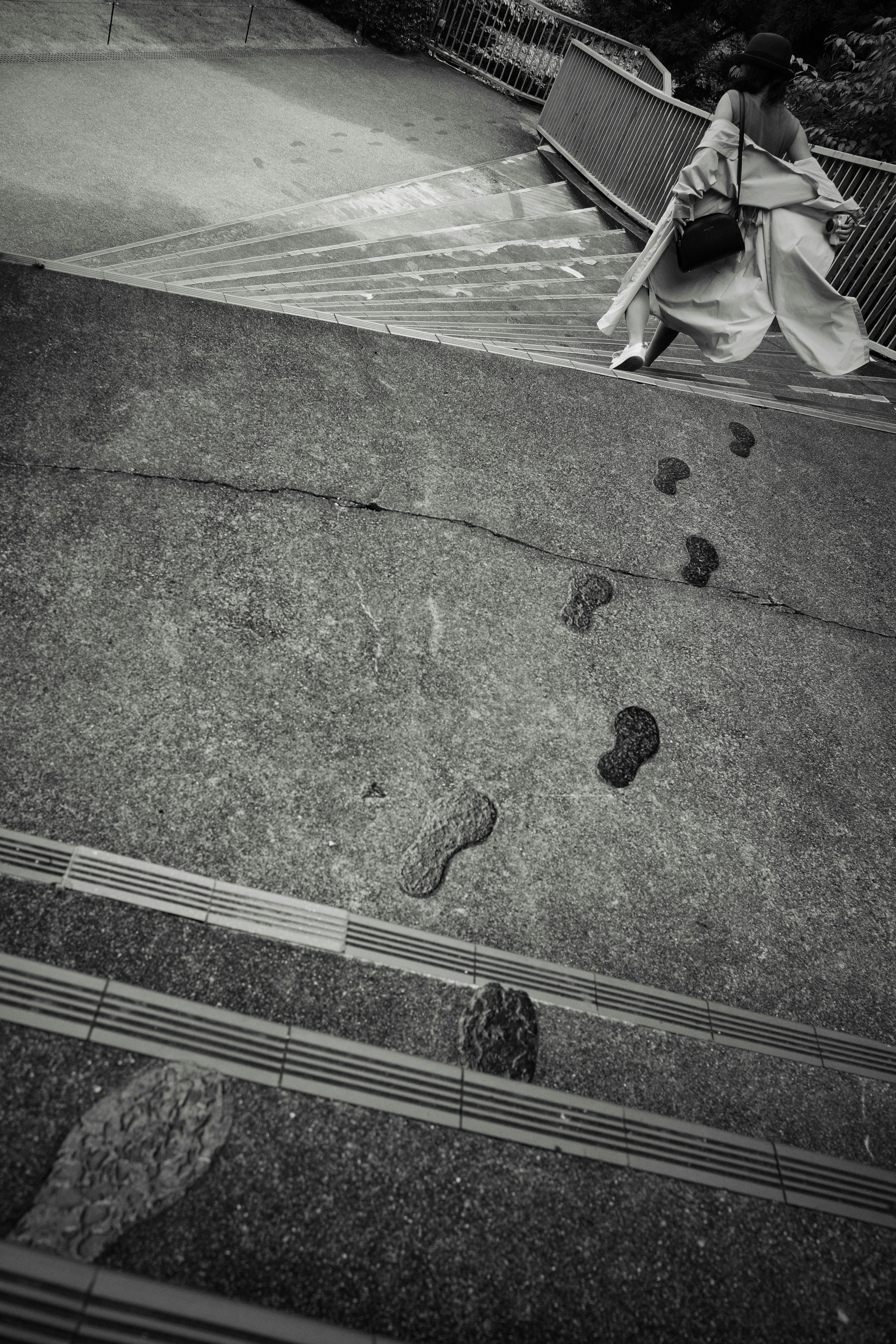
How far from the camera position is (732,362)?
5441 mm

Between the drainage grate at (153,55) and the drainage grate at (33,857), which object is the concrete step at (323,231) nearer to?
the drainage grate at (153,55)

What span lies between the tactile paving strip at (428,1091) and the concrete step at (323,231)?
4263mm

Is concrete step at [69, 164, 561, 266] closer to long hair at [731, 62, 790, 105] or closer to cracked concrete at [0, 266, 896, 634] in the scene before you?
cracked concrete at [0, 266, 896, 634]

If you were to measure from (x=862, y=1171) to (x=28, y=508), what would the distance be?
11.7 feet

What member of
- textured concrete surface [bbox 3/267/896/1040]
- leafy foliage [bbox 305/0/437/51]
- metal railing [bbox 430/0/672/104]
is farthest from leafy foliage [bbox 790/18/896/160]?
textured concrete surface [bbox 3/267/896/1040]

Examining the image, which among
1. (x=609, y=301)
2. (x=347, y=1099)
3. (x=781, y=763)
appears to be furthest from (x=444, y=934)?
(x=609, y=301)

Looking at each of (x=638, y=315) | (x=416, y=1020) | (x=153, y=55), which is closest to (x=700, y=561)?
(x=638, y=315)

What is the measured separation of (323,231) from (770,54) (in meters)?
3.41

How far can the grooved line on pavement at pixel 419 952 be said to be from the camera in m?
2.34

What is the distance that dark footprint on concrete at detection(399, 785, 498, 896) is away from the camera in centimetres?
257

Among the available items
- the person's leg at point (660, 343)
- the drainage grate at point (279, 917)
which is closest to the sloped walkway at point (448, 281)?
the person's leg at point (660, 343)

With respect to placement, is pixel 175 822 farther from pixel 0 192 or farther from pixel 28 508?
pixel 0 192

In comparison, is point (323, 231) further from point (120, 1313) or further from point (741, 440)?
point (120, 1313)

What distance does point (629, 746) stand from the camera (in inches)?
123
